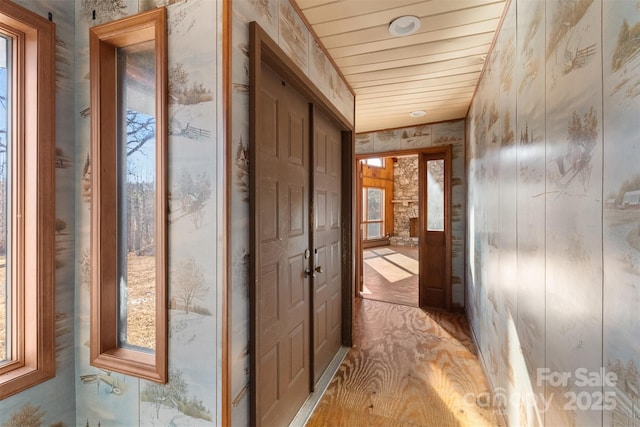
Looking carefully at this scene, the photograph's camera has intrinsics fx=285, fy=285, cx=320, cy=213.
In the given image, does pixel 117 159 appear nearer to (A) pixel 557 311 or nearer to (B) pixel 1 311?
(B) pixel 1 311

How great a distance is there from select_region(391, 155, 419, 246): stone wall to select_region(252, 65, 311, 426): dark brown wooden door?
9103 millimetres

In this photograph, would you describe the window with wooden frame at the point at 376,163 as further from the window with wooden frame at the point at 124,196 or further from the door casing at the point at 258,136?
the window with wooden frame at the point at 124,196

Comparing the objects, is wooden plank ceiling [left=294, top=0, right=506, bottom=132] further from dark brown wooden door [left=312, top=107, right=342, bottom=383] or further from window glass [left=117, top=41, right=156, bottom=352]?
window glass [left=117, top=41, right=156, bottom=352]

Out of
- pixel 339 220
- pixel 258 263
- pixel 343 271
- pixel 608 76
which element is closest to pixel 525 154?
pixel 608 76

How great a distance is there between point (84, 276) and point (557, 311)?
2042 millimetres

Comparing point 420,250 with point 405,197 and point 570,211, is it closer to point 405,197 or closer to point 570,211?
point 570,211

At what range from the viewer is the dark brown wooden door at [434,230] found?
13.2ft

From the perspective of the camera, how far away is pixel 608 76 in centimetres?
73

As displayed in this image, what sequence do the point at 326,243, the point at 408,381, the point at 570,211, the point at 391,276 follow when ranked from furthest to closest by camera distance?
the point at 391,276, the point at 326,243, the point at 408,381, the point at 570,211

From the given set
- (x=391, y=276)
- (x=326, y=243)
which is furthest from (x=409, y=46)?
(x=391, y=276)

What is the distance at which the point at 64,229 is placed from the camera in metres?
1.38

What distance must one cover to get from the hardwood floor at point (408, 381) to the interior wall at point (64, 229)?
1.37 m

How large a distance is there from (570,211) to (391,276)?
5.19 m

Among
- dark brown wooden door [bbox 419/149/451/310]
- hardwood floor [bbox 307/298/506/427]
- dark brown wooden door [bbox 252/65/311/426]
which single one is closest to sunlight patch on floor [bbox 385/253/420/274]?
dark brown wooden door [bbox 419/149/451/310]
